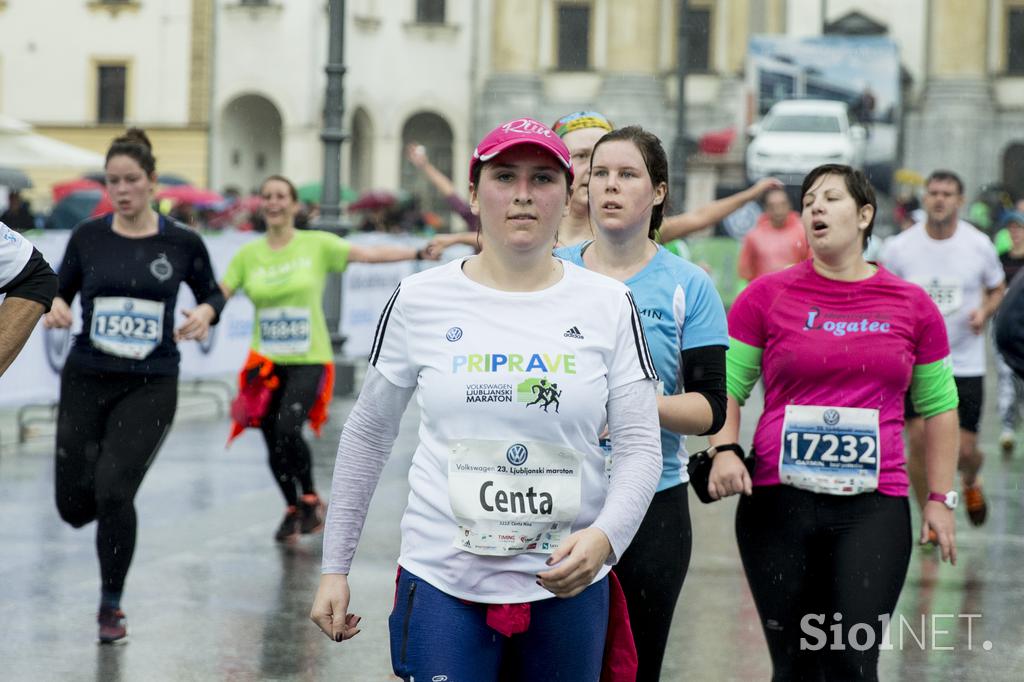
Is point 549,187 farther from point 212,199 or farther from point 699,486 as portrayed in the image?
point 212,199

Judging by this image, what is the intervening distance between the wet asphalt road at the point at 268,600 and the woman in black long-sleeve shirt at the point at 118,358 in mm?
373

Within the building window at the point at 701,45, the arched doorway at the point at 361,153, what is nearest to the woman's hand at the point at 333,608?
the arched doorway at the point at 361,153

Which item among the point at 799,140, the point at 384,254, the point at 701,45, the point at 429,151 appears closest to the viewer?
the point at 384,254

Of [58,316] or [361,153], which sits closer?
[58,316]

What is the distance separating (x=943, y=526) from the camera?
17.4 ft

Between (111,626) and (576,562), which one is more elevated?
(576,562)

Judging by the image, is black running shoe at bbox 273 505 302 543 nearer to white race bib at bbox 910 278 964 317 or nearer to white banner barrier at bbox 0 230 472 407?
white banner barrier at bbox 0 230 472 407

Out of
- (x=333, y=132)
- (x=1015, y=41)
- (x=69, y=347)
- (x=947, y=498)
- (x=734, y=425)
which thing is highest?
(x=1015, y=41)

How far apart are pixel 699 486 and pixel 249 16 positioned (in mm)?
49790

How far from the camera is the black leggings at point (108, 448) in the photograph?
23.0ft

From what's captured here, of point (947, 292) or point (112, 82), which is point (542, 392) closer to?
point (947, 292)

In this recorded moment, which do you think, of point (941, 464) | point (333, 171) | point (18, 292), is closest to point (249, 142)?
point (333, 171)

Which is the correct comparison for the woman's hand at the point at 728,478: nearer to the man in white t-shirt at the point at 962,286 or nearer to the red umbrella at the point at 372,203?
the man in white t-shirt at the point at 962,286

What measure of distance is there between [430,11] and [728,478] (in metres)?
55.2
